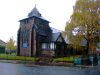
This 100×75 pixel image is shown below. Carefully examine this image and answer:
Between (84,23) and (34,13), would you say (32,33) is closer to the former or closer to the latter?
(34,13)

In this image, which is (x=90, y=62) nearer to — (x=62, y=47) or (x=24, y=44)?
(x=62, y=47)

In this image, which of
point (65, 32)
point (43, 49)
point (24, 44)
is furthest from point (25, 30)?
point (65, 32)

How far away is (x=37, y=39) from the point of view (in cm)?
5375

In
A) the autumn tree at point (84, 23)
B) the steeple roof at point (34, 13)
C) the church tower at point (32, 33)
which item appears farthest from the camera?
the steeple roof at point (34, 13)

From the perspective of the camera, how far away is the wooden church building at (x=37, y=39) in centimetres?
5341

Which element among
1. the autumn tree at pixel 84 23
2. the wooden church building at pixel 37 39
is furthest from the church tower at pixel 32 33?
the autumn tree at pixel 84 23

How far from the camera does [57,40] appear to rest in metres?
53.3

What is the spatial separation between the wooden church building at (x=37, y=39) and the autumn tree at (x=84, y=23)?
12359mm

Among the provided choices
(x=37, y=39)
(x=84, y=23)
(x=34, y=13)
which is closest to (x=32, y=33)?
(x=37, y=39)

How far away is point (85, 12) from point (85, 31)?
12.1 ft

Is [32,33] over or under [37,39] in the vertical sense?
over

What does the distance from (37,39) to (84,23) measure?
58.5 feet

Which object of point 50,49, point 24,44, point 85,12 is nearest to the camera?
point 85,12

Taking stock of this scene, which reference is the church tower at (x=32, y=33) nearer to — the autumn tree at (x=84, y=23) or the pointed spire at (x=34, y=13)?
the pointed spire at (x=34, y=13)
